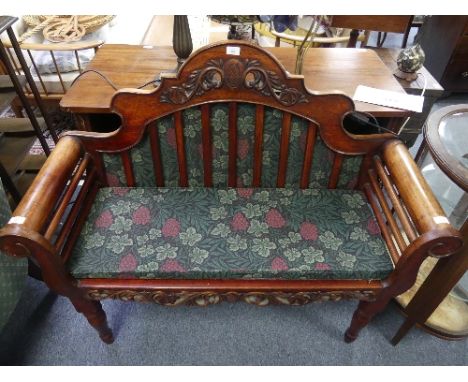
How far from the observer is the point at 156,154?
118 centimetres

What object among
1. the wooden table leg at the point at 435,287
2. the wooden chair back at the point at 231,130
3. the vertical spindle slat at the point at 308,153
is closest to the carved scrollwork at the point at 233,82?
the wooden chair back at the point at 231,130

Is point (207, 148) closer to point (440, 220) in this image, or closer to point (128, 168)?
point (128, 168)

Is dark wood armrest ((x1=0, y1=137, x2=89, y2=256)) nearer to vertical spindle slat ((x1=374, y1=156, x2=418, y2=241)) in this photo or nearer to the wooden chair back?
the wooden chair back

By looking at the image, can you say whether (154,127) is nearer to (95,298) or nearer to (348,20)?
(95,298)

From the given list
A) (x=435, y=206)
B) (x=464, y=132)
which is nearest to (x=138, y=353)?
(x=435, y=206)

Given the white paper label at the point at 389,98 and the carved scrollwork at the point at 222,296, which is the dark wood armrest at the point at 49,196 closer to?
the carved scrollwork at the point at 222,296

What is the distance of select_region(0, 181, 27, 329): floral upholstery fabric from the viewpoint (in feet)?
3.49

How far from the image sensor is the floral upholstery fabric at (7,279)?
3.49 ft

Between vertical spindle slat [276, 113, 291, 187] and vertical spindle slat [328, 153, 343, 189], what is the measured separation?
168 millimetres

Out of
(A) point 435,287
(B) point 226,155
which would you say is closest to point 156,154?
(B) point 226,155

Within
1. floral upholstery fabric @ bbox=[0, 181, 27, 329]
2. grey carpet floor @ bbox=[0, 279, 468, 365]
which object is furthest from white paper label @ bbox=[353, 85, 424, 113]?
floral upholstery fabric @ bbox=[0, 181, 27, 329]

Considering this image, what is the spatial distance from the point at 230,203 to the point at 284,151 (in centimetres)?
26

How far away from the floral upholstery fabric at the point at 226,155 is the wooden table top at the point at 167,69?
198 mm

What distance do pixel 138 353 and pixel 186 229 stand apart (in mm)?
532
